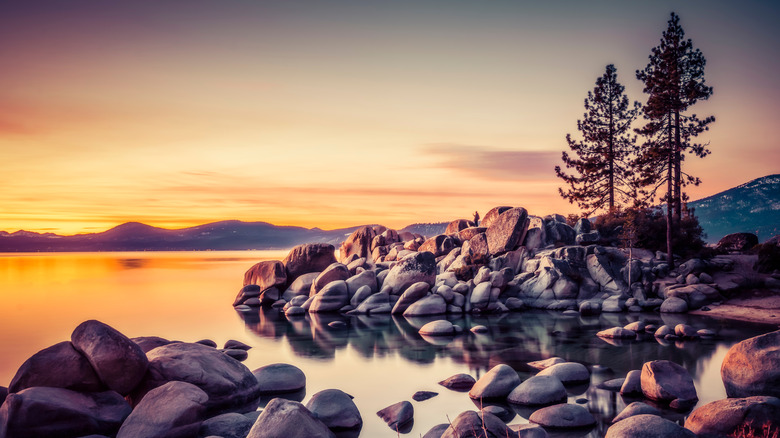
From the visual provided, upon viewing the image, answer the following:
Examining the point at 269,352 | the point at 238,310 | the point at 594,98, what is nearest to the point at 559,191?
the point at 594,98

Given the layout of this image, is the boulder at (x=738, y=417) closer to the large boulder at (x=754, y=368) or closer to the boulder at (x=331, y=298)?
the large boulder at (x=754, y=368)

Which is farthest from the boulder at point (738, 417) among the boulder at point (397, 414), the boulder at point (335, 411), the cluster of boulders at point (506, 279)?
the cluster of boulders at point (506, 279)

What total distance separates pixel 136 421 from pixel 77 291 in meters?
42.1

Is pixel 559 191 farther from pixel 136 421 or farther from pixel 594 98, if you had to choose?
pixel 136 421

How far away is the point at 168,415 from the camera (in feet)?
28.5

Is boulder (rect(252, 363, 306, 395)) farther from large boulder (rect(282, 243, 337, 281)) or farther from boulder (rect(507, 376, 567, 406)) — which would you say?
large boulder (rect(282, 243, 337, 281))

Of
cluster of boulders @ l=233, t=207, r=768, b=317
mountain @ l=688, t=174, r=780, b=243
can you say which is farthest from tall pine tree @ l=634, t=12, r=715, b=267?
mountain @ l=688, t=174, r=780, b=243

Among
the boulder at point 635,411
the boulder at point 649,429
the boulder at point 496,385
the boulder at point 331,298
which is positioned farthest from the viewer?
the boulder at point 331,298

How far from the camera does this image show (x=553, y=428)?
30.9 ft

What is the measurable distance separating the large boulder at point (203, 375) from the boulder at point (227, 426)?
5.12 ft

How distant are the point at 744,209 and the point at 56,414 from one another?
13856 cm

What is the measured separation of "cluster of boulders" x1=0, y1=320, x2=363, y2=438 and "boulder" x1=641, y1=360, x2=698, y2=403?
20.4 ft

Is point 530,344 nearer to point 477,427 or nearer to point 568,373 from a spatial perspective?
point 568,373

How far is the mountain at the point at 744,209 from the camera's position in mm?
111375
